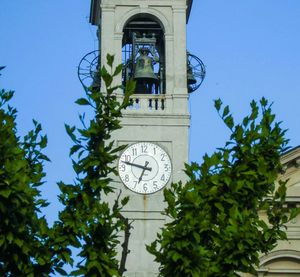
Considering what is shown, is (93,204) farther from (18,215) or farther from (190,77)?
(190,77)

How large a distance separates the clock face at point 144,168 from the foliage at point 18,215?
19570mm

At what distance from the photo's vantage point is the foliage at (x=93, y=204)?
72.4 feet

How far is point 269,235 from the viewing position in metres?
22.5

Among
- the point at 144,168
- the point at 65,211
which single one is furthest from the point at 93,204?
the point at 144,168

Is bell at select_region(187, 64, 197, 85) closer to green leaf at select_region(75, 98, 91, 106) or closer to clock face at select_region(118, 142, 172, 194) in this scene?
clock face at select_region(118, 142, 172, 194)

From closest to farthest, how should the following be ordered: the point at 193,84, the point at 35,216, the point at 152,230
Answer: the point at 35,216 < the point at 152,230 < the point at 193,84

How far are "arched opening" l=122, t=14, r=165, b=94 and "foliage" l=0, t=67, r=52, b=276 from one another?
20.6m

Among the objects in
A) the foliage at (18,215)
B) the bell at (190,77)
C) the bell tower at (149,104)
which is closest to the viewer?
the foliage at (18,215)

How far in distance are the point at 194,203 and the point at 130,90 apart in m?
2.06

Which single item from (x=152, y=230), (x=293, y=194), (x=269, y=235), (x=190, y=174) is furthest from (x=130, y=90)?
(x=152, y=230)

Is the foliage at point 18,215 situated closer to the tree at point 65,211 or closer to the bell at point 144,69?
A: the tree at point 65,211

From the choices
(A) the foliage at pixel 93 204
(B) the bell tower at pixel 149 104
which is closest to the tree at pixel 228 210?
(A) the foliage at pixel 93 204

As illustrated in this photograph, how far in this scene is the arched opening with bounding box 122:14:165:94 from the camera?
43.0 meters

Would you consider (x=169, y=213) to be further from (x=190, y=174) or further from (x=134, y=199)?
(x=134, y=199)
